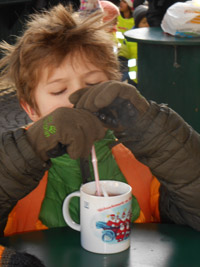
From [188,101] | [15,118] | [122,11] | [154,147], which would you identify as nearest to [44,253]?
[154,147]

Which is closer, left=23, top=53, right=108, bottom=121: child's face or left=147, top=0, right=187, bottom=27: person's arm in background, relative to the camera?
left=23, top=53, right=108, bottom=121: child's face

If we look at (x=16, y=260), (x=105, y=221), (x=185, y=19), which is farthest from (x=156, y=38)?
(x=16, y=260)

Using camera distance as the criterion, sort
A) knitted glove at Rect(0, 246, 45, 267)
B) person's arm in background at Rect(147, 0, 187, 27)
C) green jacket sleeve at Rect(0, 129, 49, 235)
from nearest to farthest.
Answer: knitted glove at Rect(0, 246, 45, 267), green jacket sleeve at Rect(0, 129, 49, 235), person's arm in background at Rect(147, 0, 187, 27)

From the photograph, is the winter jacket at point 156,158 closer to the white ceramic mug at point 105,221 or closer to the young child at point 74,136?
the young child at point 74,136

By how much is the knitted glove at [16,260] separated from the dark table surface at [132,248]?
13 centimetres

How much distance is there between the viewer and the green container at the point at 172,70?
464 centimetres

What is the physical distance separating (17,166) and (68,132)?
195 mm

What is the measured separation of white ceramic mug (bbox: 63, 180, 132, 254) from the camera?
1334 mm

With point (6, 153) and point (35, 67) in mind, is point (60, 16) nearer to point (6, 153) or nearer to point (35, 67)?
point (35, 67)

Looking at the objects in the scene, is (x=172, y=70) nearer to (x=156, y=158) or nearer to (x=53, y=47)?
(x=53, y=47)

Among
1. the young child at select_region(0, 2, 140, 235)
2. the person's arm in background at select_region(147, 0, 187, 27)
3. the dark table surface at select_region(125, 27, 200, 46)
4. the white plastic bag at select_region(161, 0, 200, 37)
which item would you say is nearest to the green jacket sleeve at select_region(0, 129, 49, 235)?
the young child at select_region(0, 2, 140, 235)

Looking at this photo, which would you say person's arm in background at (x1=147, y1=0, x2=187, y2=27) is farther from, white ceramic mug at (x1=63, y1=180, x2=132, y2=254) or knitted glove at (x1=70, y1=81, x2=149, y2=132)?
white ceramic mug at (x1=63, y1=180, x2=132, y2=254)

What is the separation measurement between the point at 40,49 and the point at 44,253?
0.75 meters

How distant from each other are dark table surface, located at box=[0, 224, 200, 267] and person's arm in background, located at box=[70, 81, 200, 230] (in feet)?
0.37
